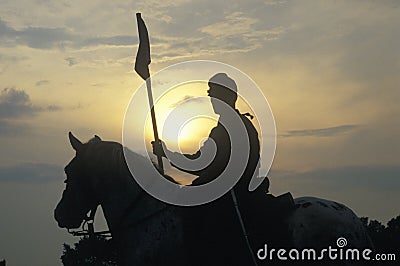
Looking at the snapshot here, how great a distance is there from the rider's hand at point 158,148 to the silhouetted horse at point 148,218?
695mm

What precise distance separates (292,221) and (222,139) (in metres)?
1.87

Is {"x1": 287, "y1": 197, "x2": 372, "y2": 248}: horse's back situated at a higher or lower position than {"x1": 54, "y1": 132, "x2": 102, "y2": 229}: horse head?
lower

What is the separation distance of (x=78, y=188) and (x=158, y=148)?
1501 mm

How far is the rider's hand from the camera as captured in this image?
13433mm

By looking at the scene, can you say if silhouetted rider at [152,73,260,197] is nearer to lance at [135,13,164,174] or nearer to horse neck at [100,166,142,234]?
horse neck at [100,166,142,234]

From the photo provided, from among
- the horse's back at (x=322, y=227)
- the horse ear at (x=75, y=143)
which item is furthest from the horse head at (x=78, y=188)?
the horse's back at (x=322, y=227)

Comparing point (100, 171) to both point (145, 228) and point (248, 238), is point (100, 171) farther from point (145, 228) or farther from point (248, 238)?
point (248, 238)

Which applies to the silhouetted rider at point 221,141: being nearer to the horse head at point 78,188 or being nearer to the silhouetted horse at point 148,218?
the silhouetted horse at point 148,218

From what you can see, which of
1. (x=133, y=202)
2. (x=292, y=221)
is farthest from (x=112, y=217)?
(x=292, y=221)

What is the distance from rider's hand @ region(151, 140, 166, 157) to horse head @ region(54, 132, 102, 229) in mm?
933

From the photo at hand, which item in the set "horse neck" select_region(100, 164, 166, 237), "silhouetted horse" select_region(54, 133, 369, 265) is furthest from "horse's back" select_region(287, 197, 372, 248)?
"horse neck" select_region(100, 164, 166, 237)

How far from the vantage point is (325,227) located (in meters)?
13.2

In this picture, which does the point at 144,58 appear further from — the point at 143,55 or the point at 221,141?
the point at 221,141

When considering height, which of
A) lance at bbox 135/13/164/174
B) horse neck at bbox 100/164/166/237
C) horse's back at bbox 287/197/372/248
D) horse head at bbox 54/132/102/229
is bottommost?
horse's back at bbox 287/197/372/248
